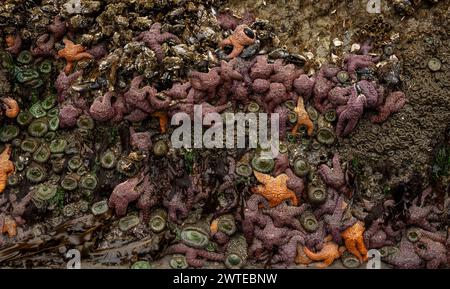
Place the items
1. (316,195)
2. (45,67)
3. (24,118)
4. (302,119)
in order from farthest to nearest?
(45,67) → (24,118) → (302,119) → (316,195)

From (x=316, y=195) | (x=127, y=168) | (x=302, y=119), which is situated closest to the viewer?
(x=316, y=195)

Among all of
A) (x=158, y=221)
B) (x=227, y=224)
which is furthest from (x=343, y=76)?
(x=158, y=221)

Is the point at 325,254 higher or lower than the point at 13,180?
lower

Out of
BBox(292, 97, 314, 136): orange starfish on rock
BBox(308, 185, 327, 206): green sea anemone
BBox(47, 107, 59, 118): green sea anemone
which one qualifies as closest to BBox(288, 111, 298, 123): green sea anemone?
BBox(292, 97, 314, 136): orange starfish on rock

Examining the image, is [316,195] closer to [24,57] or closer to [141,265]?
[141,265]

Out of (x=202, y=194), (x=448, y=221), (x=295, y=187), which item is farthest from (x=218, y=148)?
(x=448, y=221)

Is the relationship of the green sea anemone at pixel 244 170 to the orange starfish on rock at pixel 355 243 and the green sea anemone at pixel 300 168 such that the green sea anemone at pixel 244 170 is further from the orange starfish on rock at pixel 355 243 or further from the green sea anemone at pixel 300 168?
the orange starfish on rock at pixel 355 243

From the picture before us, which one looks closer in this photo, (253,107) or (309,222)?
(309,222)
